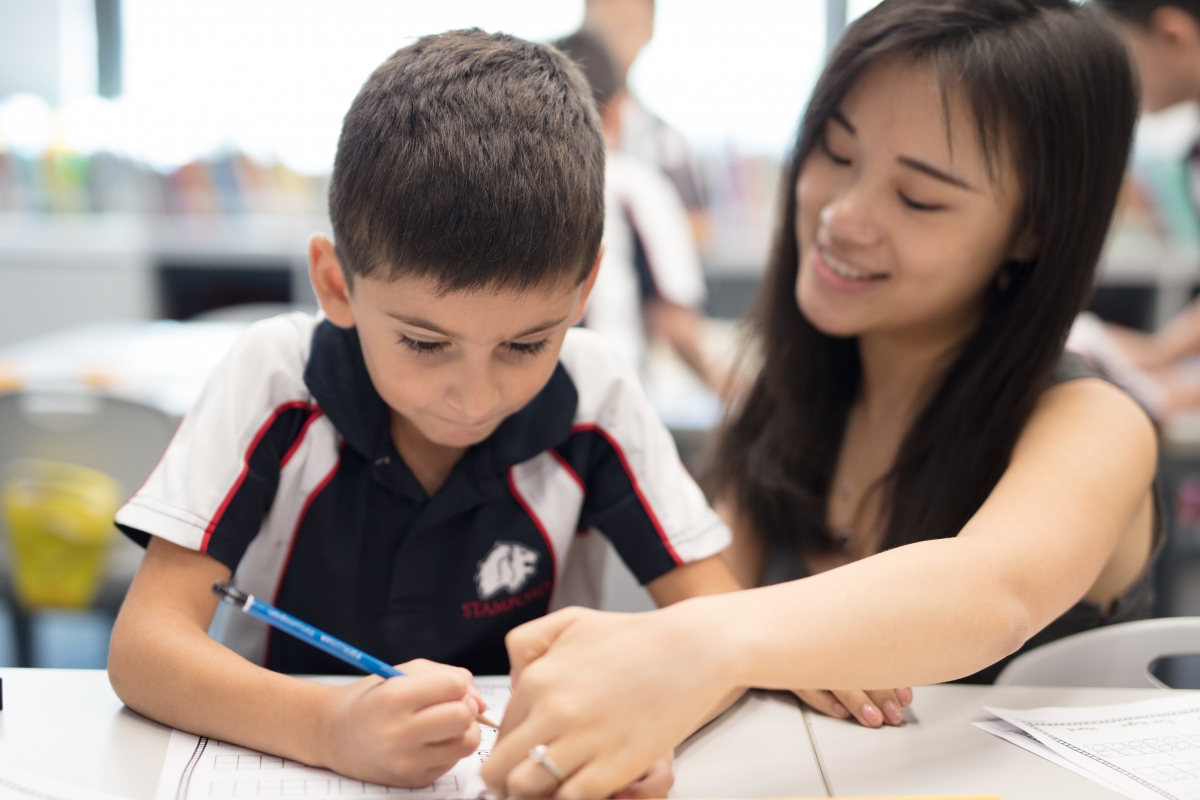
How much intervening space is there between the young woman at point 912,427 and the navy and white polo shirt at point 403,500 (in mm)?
256

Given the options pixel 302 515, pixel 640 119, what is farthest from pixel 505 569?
pixel 640 119

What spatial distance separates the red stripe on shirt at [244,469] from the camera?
853 millimetres

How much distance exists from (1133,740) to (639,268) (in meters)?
1.98

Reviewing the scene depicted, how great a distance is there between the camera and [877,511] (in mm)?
1195

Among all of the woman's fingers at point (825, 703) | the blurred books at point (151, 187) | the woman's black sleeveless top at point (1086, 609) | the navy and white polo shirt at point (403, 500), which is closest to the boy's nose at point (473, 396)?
the navy and white polo shirt at point (403, 500)

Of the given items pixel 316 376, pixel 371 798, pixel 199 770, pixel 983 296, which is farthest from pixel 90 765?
pixel 983 296

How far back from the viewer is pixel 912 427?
118cm

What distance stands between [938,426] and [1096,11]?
51 centimetres

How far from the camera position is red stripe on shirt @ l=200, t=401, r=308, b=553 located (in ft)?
2.80

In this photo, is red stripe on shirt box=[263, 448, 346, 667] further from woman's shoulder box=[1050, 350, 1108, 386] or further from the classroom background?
the classroom background

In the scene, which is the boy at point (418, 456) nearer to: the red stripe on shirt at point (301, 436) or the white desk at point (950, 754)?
the red stripe on shirt at point (301, 436)

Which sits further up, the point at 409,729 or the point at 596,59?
the point at 596,59

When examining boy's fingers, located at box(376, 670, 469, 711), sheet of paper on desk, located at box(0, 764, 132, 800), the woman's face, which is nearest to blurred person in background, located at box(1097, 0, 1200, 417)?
the woman's face

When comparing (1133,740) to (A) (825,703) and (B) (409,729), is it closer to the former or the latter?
(A) (825,703)
